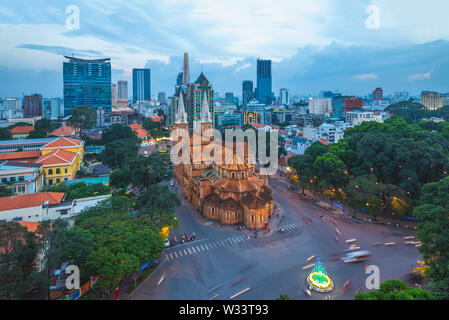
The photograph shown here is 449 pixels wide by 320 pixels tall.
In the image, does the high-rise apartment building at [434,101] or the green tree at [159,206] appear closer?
the green tree at [159,206]

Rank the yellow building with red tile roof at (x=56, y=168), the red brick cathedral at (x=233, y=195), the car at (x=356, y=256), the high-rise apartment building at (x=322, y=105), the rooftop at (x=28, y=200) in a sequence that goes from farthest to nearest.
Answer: the high-rise apartment building at (x=322, y=105)
the yellow building with red tile roof at (x=56, y=168)
the red brick cathedral at (x=233, y=195)
the rooftop at (x=28, y=200)
the car at (x=356, y=256)

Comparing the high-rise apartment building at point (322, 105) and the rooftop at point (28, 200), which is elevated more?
Result: the high-rise apartment building at point (322, 105)

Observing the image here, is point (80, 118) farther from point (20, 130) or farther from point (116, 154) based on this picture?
point (116, 154)

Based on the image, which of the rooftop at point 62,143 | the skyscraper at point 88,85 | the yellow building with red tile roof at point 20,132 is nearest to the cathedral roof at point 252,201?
the rooftop at point 62,143

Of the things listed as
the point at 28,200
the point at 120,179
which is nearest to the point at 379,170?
the point at 120,179

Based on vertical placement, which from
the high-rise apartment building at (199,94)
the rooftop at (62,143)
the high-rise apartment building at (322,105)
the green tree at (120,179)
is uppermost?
the high-rise apartment building at (322,105)

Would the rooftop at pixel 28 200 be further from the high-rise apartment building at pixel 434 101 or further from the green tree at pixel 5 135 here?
the high-rise apartment building at pixel 434 101
